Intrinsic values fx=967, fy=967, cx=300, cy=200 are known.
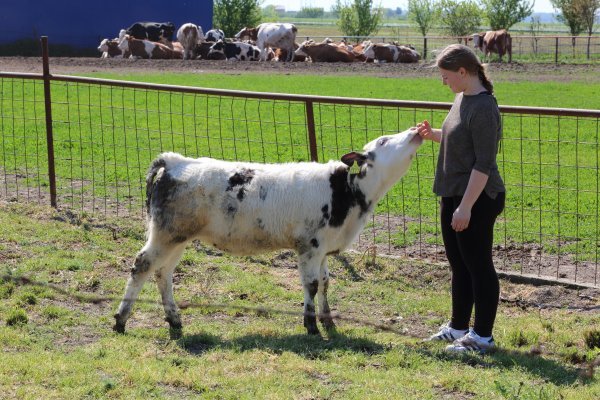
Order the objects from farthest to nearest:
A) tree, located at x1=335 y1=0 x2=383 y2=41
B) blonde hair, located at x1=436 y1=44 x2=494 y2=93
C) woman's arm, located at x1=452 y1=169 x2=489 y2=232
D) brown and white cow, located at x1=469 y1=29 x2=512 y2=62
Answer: tree, located at x1=335 y1=0 x2=383 y2=41
brown and white cow, located at x1=469 y1=29 x2=512 y2=62
blonde hair, located at x1=436 y1=44 x2=494 y2=93
woman's arm, located at x1=452 y1=169 x2=489 y2=232

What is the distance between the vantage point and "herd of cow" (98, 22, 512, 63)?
147 feet

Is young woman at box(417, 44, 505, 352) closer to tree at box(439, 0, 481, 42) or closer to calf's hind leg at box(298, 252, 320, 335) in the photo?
calf's hind leg at box(298, 252, 320, 335)

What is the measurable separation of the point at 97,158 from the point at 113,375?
9.41 metres

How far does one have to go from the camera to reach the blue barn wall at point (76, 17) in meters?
49.8

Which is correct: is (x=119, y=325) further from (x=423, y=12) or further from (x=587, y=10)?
(x=423, y=12)

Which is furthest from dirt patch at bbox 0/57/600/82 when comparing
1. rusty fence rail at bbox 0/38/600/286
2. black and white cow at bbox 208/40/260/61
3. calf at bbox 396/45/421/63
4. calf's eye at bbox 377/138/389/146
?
calf's eye at bbox 377/138/389/146

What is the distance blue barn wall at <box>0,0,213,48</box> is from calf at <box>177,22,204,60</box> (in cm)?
748

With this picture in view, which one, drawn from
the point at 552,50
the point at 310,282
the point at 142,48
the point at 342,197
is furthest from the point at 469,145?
the point at 552,50

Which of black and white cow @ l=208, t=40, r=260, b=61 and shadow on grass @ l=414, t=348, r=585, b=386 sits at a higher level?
black and white cow @ l=208, t=40, r=260, b=61

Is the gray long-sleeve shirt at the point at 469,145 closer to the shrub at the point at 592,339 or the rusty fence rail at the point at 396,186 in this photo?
the shrub at the point at 592,339

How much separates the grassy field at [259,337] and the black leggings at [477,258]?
34cm

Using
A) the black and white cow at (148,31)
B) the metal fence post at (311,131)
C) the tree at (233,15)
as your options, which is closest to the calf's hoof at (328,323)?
the metal fence post at (311,131)

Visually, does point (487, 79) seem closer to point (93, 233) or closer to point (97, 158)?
point (93, 233)

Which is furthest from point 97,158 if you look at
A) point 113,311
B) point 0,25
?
point 0,25
